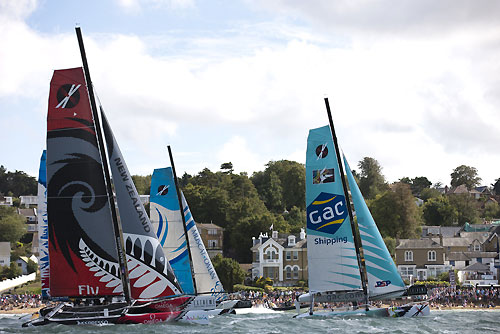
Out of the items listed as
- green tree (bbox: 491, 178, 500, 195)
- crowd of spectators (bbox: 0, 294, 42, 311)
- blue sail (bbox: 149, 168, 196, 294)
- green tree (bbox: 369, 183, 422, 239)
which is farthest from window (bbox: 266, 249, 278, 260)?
green tree (bbox: 491, 178, 500, 195)

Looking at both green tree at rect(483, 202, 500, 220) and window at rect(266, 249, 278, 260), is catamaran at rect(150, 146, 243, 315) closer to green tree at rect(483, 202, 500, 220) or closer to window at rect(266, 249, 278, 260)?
window at rect(266, 249, 278, 260)

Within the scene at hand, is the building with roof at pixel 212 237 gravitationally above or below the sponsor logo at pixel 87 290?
above

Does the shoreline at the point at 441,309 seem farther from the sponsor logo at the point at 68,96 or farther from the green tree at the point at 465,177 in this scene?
the green tree at the point at 465,177

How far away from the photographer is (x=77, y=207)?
30016 mm

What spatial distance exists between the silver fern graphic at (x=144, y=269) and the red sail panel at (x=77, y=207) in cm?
160

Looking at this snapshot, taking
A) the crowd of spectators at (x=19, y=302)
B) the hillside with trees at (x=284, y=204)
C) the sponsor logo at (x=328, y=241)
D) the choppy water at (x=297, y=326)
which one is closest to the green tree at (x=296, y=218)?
the hillside with trees at (x=284, y=204)

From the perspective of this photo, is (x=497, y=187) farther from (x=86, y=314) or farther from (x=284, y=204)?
(x=86, y=314)

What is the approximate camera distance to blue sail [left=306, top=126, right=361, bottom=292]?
35531 mm

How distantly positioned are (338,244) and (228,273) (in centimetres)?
3762

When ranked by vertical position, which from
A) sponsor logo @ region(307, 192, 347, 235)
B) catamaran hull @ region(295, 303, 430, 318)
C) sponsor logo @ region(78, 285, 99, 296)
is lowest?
catamaran hull @ region(295, 303, 430, 318)

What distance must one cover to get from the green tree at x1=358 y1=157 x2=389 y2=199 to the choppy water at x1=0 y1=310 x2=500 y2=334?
85528mm

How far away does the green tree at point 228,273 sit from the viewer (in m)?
→ 72.1

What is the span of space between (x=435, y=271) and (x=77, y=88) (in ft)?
185

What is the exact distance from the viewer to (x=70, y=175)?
2984cm
